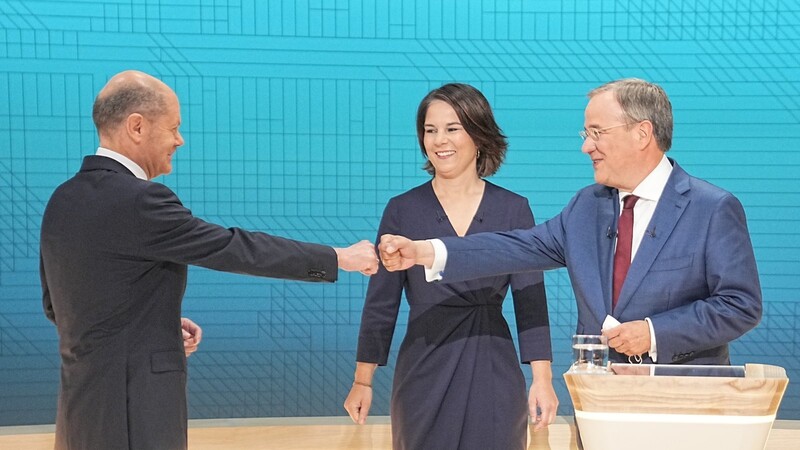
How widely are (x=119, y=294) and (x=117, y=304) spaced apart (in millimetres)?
24

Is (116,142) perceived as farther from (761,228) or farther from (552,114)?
(761,228)

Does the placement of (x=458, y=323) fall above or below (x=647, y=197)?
below

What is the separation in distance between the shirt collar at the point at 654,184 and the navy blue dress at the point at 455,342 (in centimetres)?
47

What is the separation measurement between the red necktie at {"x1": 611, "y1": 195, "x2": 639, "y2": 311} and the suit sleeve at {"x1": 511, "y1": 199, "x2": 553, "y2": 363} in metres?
0.43

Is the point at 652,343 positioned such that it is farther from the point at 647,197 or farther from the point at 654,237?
the point at 647,197

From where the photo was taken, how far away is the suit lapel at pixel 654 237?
8.18ft

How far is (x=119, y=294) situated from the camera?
2318mm

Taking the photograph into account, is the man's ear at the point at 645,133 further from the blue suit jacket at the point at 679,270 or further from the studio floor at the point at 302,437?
the studio floor at the point at 302,437

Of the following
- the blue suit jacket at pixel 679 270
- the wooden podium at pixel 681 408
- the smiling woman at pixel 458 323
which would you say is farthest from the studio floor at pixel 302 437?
the wooden podium at pixel 681 408

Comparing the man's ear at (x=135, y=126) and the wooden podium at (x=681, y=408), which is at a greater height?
the man's ear at (x=135, y=126)

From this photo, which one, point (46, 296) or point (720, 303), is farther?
point (46, 296)

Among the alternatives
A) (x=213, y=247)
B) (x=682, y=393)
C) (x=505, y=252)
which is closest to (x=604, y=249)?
(x=505, y=252)

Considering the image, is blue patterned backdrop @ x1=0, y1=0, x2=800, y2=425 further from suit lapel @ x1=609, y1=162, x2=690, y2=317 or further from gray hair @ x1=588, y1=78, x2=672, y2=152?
suit lapel @ x1=609, y1=162, x2=690, y2=317

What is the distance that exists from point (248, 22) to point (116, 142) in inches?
90.0
